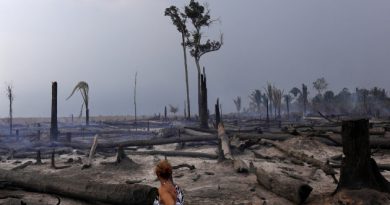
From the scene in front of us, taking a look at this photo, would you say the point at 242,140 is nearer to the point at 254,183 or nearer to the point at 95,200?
the point at 254,183

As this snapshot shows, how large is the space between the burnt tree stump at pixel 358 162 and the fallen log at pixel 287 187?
26.6 inches

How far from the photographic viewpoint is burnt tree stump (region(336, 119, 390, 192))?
7031 millimetres

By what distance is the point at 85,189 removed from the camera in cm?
802

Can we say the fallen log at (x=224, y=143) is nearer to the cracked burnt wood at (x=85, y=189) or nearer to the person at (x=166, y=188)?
the cracked burnt wood at (x=85, y=189)

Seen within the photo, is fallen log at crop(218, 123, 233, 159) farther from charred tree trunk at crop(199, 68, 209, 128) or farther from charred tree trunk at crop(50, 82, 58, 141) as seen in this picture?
charred tree trunk at crop(50, 82, 58, 141)

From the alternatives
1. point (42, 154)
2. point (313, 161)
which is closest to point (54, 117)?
point (42, 154)

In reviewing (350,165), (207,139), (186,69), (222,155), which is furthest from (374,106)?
(350,165)

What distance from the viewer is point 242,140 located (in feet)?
55.7

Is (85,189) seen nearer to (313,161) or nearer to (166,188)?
(166,188)

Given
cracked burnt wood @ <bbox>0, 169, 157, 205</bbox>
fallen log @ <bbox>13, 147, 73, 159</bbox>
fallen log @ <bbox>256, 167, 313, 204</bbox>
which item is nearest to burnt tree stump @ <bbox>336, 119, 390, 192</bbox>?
fallen log @ <bbox>256, 167, 313, 204</bbox>

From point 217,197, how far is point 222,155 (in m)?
4.46

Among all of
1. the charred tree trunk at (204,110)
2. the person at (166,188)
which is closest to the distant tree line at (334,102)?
the charred tree trunk at (204,110)

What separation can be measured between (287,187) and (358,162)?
4.77 ft

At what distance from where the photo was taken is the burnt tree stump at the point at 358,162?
7.03 meters
